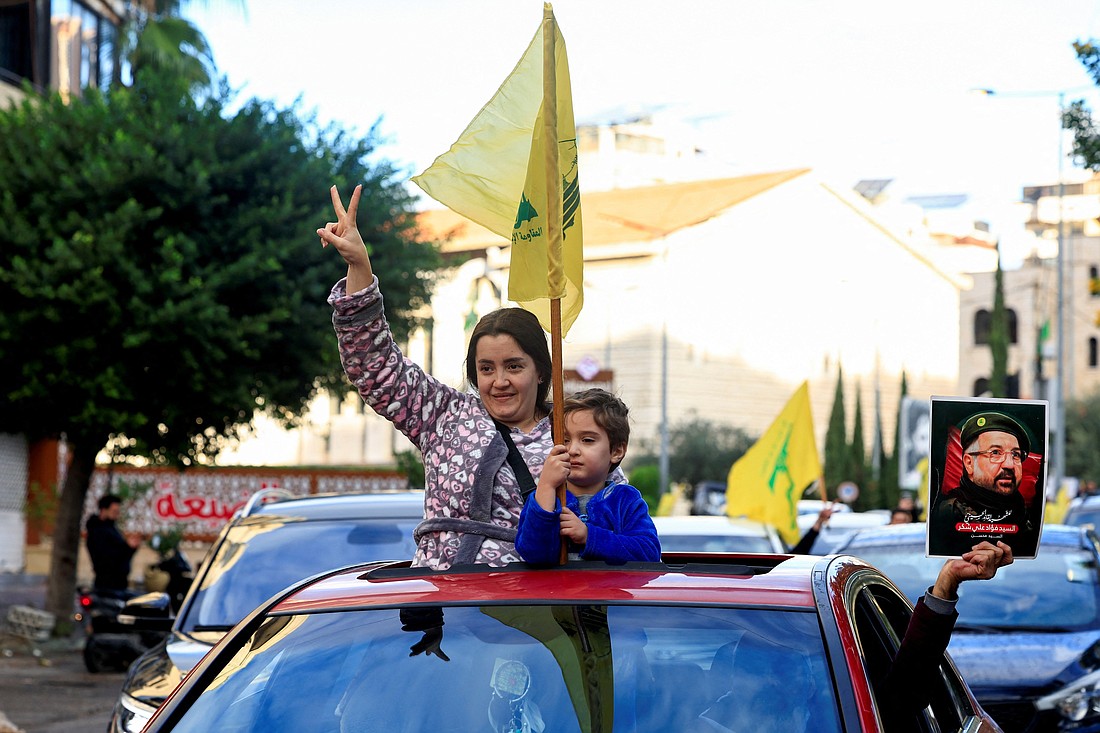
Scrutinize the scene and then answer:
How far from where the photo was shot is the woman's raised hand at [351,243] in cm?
440

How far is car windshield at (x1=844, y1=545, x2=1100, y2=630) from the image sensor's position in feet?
28.0

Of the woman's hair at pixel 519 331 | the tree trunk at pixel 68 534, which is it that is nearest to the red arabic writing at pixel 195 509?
the tree trunk at pixel 68 534

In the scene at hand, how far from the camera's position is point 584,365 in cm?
3353

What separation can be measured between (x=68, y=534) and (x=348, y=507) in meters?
10.6

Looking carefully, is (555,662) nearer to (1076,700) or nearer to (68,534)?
(1076,700)

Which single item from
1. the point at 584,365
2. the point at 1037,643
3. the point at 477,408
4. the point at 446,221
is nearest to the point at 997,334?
the point at 446,221

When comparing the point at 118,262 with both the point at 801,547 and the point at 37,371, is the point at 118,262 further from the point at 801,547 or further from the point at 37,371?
the point at 801,547

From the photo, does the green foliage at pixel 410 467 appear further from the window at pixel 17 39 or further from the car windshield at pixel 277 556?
the car windshield at pixel 277 556

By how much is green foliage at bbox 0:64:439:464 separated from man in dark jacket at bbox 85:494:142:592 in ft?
2.76

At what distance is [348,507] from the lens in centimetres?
796

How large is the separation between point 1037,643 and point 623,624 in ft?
17.7

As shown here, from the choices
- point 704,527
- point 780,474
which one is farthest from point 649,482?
point 704,527

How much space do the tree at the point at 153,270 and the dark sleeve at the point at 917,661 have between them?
1299 cm

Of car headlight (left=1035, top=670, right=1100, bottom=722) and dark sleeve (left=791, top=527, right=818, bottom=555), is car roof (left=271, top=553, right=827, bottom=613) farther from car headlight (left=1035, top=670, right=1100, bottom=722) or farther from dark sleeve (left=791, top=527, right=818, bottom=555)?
dark sleeve (left=791, top=527, right=818, bottom=555)
